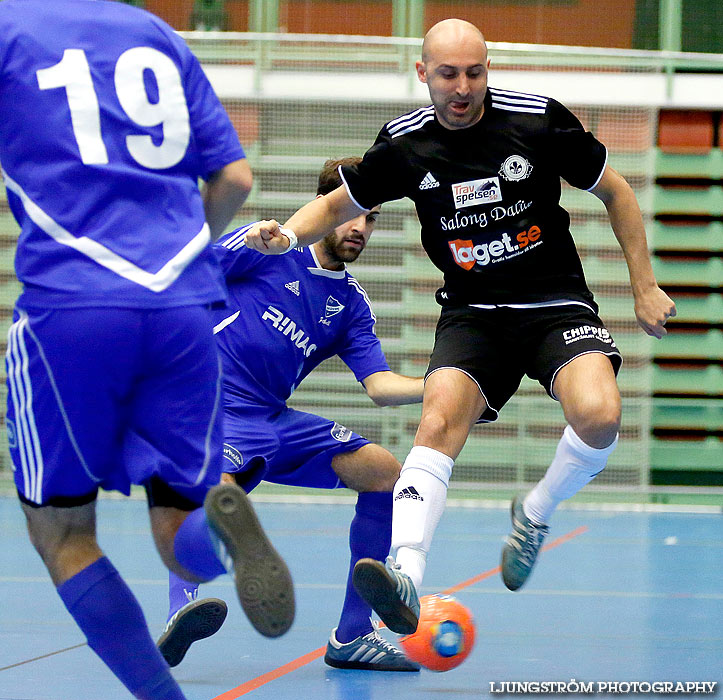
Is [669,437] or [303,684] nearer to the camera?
[303,684]

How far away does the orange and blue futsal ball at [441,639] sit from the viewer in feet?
10.9

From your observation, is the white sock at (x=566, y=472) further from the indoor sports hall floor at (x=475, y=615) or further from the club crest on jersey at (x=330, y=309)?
the club crest on jersey at (x=330, y=309)

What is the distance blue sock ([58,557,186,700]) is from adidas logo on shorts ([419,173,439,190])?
164 centimetres

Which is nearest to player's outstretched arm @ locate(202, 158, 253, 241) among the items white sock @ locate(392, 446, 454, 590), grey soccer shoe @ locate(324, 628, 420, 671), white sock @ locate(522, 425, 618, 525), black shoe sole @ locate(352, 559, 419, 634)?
black shoe sole @ locate(352, 559, 419, 634)

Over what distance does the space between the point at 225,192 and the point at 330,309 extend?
5.71 feet

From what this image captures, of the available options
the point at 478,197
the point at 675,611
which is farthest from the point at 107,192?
the point at 675,611

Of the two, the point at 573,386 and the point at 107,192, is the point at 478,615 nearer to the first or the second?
the point at 573,386

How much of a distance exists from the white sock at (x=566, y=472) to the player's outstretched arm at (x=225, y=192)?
1433mm

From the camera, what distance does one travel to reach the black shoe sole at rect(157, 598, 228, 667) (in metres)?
3.40

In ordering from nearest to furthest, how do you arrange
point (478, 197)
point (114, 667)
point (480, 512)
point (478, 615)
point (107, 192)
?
point (107, 192)
point (114, 667)
point (478, 197)
point (478, 615)
point (480, 512)

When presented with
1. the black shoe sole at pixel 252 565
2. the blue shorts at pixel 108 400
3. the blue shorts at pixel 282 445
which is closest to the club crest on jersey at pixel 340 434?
the blue shorts at pixel 282 445

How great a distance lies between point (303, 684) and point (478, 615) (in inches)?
55.5

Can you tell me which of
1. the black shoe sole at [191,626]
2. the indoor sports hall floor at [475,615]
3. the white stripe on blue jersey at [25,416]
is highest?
the white stripe on blue jersey at [25,416]

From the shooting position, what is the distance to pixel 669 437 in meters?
10.0
